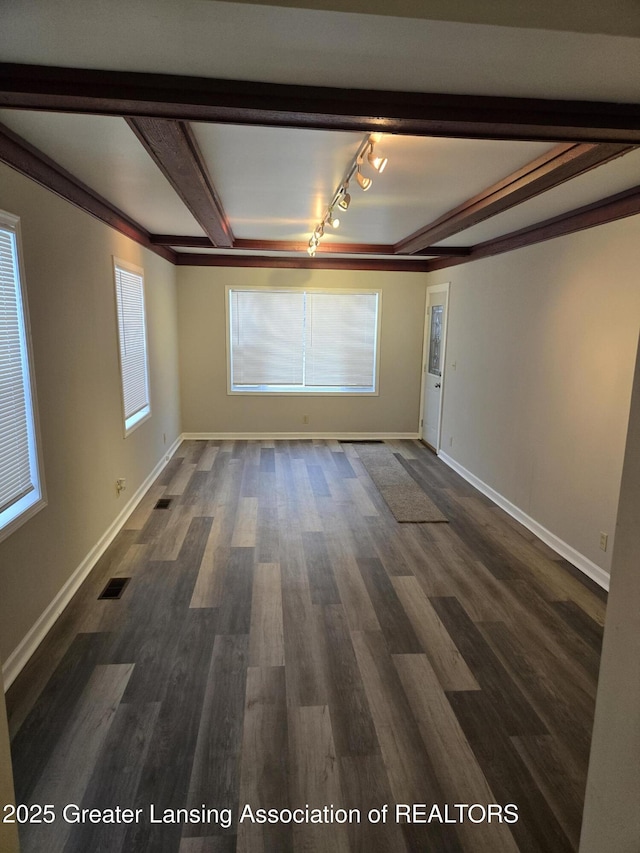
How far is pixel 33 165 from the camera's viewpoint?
244 cm

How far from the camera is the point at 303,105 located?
62.7 inches

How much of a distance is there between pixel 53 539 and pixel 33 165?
1.98 m

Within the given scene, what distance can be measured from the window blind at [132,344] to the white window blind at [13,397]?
5.45ft

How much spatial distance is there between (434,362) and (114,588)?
4829 mm

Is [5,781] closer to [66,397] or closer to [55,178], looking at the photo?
[66,397]

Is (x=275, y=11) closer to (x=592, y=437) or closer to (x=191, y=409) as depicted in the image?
(x=592, y=437)

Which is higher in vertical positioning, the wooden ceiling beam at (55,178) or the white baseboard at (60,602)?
the wooden ceiling beam at (55,178)

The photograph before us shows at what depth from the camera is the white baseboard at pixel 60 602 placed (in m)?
2.27

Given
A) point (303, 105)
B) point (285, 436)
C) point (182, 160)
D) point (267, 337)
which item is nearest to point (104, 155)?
point (182, 160)

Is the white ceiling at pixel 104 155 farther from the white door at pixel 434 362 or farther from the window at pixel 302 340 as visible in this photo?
the white door at pixel 434 362

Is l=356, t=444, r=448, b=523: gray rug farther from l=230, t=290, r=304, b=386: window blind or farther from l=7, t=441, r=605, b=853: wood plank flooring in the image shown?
l=230, t=290, r=304, b=386: window blind

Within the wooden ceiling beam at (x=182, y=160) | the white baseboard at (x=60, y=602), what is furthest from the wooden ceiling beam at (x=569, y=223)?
the white baseboard at (x=60, y=602)

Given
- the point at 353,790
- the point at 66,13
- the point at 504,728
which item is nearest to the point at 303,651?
the point at 353,790

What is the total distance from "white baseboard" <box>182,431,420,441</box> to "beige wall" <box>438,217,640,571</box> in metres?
1.82
